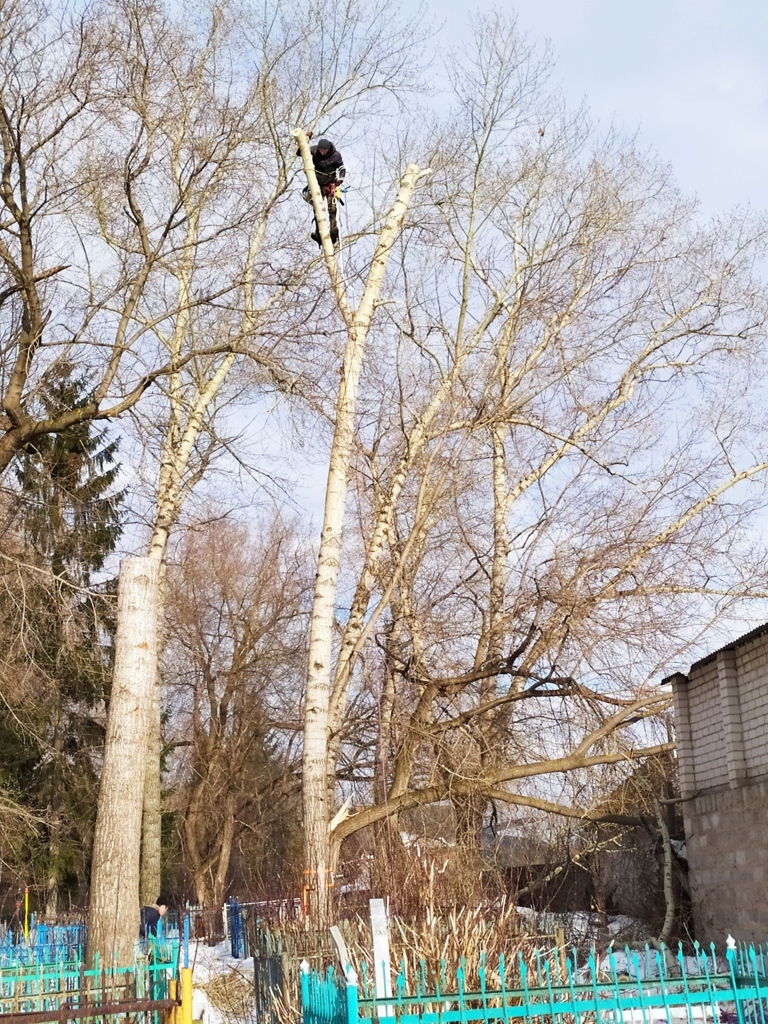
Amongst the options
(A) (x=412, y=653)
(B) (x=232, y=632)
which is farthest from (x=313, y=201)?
(B) (x=232, y=632)

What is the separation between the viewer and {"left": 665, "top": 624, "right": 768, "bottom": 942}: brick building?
510 inches

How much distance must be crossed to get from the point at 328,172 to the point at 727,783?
30.6 feet

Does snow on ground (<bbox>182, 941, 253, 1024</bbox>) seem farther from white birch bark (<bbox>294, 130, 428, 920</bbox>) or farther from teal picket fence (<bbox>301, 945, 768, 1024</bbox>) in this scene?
teal picket fence (<bbox>301, 945, 768, 1024</bbox>)

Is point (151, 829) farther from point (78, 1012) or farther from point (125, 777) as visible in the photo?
point (78, 1012)

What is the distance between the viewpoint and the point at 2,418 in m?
10.0

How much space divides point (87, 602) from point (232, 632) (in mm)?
19582

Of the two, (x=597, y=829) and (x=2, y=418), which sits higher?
(x=2, y=418)

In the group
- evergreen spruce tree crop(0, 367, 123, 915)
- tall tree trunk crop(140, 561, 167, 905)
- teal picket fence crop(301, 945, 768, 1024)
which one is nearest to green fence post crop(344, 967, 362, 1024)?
teal picket fence crop(301, 945, 768, 1024)

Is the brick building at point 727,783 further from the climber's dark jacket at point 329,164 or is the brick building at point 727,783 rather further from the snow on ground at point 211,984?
the climber's dark jacket at point 329,164

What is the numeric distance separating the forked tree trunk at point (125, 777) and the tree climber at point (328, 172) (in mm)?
5931

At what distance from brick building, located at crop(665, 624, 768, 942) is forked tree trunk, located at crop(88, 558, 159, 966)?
705 centimetres

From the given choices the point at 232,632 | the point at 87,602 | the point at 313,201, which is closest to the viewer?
the point at 87,602

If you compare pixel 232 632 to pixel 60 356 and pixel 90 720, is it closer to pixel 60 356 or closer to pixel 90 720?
pixel 90 720

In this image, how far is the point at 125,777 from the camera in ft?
32.6
